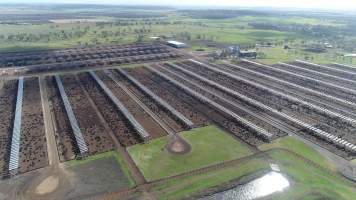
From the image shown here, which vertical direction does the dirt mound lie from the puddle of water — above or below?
above

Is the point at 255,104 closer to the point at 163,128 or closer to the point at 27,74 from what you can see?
the point at 163,128

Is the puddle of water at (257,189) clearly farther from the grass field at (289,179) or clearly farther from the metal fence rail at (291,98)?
the metal fence rail at (291,98)

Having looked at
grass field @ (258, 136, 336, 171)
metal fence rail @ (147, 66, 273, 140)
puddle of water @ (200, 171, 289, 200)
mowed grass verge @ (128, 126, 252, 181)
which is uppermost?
metal fence rail @ (147, 66, 273, 140)

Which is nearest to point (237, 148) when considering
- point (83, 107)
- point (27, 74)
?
point (83, 107)

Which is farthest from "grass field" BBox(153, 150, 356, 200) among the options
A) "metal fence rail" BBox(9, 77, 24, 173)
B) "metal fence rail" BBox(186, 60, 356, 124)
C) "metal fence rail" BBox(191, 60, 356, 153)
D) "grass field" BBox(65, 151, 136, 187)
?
"metal fence rail" BBox(9, 77, 24, 173)

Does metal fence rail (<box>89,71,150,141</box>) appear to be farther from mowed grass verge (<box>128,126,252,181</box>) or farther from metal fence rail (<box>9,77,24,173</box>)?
metal fence rail (<box>9,77,24,173</box>)

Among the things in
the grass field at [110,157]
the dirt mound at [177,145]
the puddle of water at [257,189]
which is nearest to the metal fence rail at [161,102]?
the dirt mound at [177,145]
